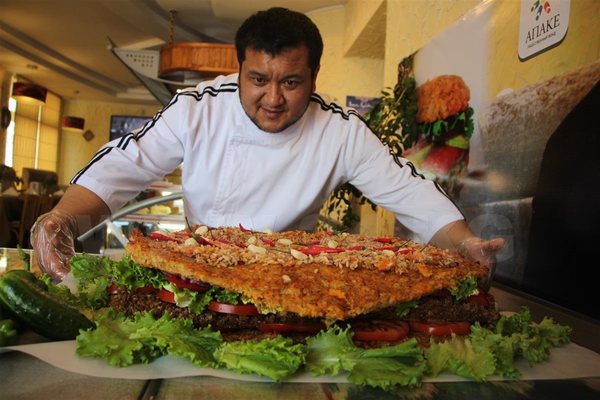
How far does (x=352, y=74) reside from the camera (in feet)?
20.6

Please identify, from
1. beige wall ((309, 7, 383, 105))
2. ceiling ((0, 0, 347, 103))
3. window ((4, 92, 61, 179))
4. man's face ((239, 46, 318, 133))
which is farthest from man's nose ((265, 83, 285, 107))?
window ((4, 92, 61, 179))

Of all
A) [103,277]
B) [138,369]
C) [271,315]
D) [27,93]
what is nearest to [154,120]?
[103,277]

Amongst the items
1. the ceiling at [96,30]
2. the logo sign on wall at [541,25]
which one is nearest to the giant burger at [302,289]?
the logo sign on wall at [541,25]

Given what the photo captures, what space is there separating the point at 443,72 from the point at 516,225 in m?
1.30

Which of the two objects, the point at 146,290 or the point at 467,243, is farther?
the point at 467,243

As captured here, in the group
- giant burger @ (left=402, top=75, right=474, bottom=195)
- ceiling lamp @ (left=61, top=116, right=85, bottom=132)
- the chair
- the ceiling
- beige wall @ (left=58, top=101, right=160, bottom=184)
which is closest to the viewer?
giant burger @ (left=402, top=75, right=474, bottom=195)

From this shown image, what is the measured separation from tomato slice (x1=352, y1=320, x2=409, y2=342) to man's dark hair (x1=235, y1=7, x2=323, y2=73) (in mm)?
1035

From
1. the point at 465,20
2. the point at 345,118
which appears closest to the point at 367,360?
the point at 345,118

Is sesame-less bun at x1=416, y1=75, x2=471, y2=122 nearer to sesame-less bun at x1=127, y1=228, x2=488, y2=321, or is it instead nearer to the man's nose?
the man's nose

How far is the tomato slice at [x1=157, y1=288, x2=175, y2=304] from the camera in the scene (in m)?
1.13

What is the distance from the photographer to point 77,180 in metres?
1.90

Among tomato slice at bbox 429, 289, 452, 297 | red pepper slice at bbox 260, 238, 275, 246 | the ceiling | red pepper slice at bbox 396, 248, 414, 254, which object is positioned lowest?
tomato slice at bbox 429, 289, 452, 297

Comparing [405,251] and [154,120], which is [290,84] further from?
[405,251]

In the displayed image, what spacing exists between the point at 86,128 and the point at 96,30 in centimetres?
833
